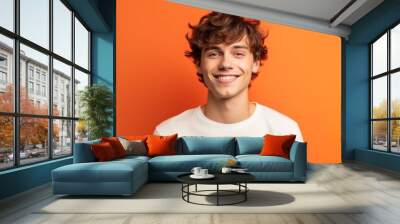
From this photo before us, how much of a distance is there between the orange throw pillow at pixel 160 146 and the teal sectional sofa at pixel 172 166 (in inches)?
7.3

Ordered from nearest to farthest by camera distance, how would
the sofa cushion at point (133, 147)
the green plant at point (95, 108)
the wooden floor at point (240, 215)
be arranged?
1. the wooden floor at point (240, 215)
2. the sofa cushion at point (133, 147)
3. the green plant at point (95, 108)

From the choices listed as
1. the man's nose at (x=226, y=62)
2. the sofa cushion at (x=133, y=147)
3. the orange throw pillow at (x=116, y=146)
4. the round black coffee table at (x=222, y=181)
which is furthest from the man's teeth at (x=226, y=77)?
the round black coffee table at (x=222, y=181)

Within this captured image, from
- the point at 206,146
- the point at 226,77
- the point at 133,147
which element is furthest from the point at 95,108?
the point at 226,77

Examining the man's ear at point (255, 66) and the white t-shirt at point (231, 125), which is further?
the man's ear at point (255, 66)

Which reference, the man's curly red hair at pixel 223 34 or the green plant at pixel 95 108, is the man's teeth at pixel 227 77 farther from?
the green plant at pixel 95 108

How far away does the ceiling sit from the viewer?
7.03m

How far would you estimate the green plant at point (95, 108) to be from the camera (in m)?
7.43

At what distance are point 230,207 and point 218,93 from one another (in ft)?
12.4

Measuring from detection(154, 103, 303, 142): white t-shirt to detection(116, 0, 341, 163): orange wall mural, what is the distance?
14 centimetres

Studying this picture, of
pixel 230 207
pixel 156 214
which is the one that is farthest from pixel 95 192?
pixel 230 207

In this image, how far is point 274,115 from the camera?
26.3 feet

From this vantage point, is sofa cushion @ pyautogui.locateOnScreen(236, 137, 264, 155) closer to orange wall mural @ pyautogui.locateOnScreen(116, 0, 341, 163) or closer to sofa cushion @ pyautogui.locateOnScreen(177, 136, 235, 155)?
sofa cushion @ pyautogui.locateOnScreen(177, 136, 235, 155)

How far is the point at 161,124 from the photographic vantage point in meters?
8.02

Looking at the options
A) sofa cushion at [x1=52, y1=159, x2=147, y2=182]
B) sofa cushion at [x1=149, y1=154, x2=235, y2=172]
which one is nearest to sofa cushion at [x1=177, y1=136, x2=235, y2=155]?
sofa cushion at [x1=149, y1=154, x2=235, y2=172]
